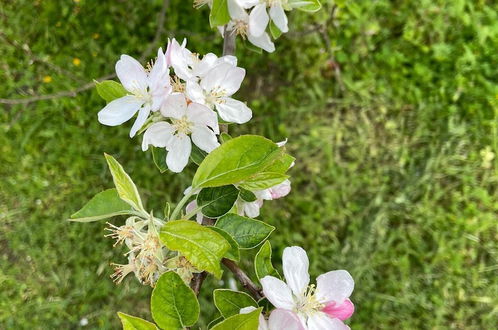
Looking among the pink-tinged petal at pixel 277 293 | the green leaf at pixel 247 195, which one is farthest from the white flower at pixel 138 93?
the pink-tinged petal at pixel 277 293

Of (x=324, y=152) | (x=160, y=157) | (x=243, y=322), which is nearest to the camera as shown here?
(x=243, y=322)

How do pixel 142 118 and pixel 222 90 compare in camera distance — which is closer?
pixel 142 118

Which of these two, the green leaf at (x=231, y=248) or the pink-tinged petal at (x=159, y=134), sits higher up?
the pink-tinged petal at (x=159, y=134)

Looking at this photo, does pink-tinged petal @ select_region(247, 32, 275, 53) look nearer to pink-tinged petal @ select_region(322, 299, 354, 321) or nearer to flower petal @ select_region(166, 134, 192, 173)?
flower petal @ select_region(166, 134, 192, 173)

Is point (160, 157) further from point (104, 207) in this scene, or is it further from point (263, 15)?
point (263, 15)

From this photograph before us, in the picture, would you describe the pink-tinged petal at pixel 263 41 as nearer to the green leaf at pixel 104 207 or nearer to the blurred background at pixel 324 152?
the green leaf at pixel 104 207

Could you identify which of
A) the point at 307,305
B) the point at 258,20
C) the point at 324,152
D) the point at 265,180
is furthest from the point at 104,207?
the point at 324,152

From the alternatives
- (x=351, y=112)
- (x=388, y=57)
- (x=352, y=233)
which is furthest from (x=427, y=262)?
(x=388, y=57)
